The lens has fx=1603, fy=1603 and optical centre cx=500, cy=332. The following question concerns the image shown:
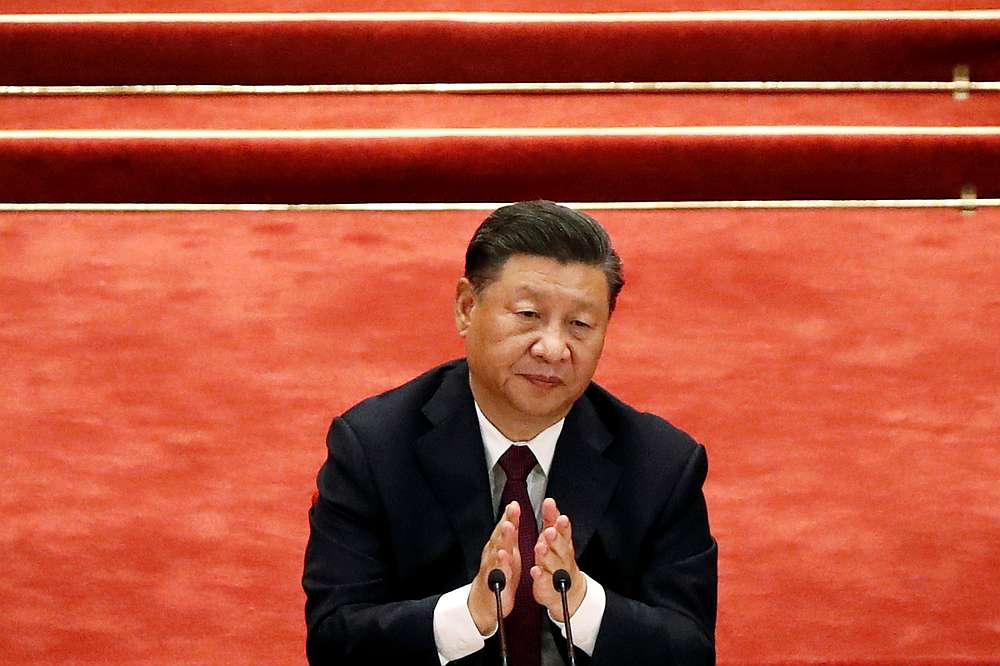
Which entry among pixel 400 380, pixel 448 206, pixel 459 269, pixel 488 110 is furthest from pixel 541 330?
pixel 488 110

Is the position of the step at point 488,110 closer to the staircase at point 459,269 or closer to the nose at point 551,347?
the staircase at point 459,269

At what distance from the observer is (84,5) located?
141 inches

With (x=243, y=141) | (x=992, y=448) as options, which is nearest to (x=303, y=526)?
(x=992, y=448)

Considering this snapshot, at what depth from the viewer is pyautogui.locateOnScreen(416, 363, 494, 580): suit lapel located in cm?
138

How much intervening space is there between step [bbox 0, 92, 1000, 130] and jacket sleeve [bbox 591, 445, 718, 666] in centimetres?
200

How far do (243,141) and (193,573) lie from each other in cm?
134

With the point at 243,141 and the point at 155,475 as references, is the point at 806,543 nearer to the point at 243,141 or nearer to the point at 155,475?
the point at 155,475

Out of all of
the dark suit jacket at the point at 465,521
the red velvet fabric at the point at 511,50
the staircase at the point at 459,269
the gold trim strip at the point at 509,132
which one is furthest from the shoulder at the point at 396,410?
the red velvet fabric at the point at 511,50

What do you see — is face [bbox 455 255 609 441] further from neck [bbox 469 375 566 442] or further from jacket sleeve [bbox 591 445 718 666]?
jacket sleeve [bbox 591 445 718 666]

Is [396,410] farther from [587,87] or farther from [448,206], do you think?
[587,87]

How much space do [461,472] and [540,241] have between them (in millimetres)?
215

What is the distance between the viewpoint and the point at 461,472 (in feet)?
4.56

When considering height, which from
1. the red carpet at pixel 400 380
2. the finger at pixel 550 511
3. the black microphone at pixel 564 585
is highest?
the finger at pixel 550 511

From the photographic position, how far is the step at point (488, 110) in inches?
131
